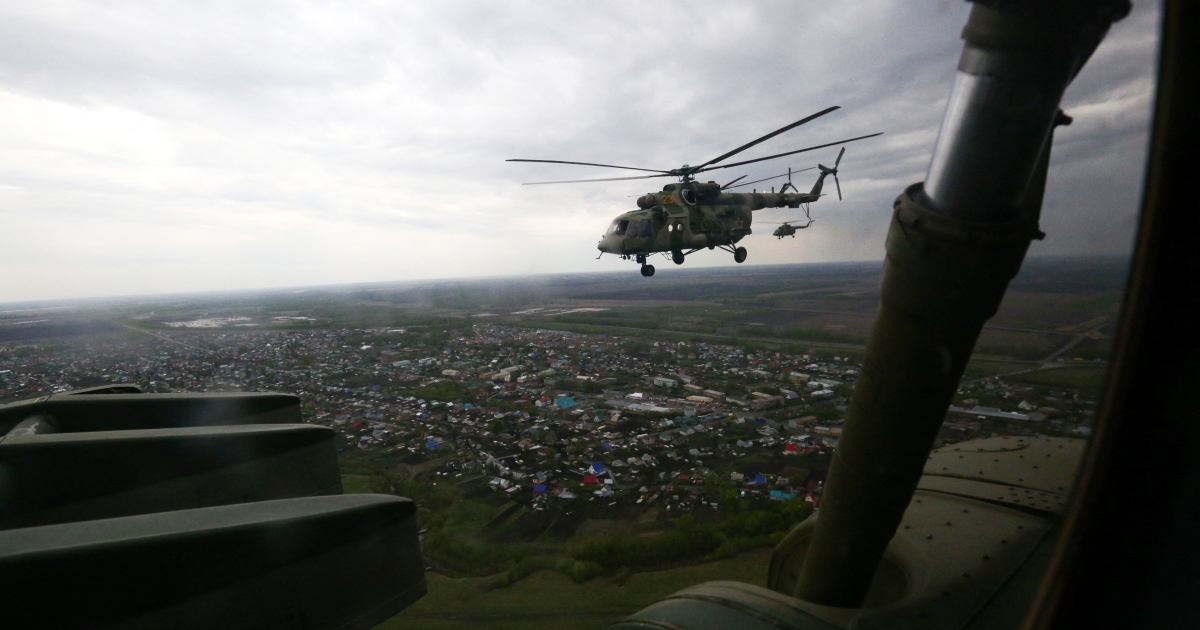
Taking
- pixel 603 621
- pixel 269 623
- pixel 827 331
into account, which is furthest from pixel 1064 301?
pixel 603 621

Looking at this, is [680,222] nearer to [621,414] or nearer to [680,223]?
[680,223]

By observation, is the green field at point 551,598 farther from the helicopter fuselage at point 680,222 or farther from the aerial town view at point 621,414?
the helicopter fuselage at point 680,222

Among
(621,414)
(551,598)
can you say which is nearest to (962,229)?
(551,598)

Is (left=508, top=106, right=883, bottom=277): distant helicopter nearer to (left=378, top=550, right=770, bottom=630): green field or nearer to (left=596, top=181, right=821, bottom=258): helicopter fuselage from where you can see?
(left=596, top=181, right=821, bottom=258): helicopter fuselage

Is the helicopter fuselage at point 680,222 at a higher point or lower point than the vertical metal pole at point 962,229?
higher

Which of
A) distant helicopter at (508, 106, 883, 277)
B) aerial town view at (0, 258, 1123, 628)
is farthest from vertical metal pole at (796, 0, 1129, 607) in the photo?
distant helicopter at (508, 106, 883, 277)

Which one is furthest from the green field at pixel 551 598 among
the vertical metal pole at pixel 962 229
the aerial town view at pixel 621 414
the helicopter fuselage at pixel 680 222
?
the helicopter fuselage at pixel 680 222

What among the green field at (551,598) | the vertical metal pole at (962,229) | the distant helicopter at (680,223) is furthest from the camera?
the distant helicopter at (680,223)
